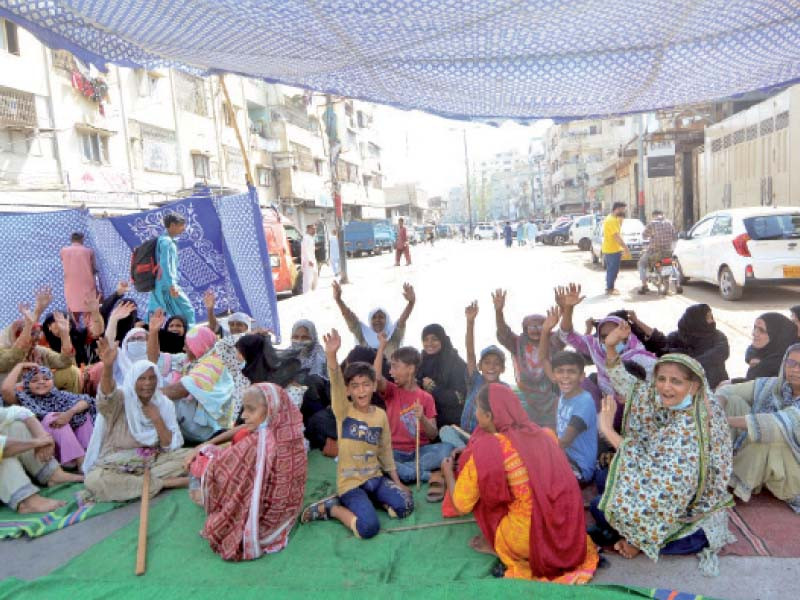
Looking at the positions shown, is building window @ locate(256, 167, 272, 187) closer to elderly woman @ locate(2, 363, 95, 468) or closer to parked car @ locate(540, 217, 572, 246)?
parked car @ locate(540, 217, 572, 246)

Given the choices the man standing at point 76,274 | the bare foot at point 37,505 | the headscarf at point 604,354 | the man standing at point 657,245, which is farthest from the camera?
the man standing at point 657,245

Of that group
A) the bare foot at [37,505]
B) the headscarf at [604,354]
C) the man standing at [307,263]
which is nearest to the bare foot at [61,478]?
the bare foot at [37,505]

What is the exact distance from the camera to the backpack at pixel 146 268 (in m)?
5.73

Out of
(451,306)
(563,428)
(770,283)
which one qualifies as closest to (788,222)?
(770,283)

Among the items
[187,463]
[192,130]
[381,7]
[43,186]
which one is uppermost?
[192,130]

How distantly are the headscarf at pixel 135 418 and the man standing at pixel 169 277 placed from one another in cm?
194

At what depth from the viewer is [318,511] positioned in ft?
11.1

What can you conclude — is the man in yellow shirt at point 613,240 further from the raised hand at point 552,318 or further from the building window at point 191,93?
the building window at point 191,93

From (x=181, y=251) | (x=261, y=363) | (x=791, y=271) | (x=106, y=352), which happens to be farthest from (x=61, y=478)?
(x=791, y=271)

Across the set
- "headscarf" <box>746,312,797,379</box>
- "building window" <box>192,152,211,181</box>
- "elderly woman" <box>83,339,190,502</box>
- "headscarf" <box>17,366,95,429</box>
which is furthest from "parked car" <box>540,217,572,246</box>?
"elderly woman" <box>83,339,190,502</box>

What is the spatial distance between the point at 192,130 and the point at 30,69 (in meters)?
7.58

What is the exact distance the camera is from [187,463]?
11.9 feet

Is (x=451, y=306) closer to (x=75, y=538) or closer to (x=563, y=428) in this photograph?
(x=563, y=428)

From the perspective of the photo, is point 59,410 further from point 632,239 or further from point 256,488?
point 632,239
